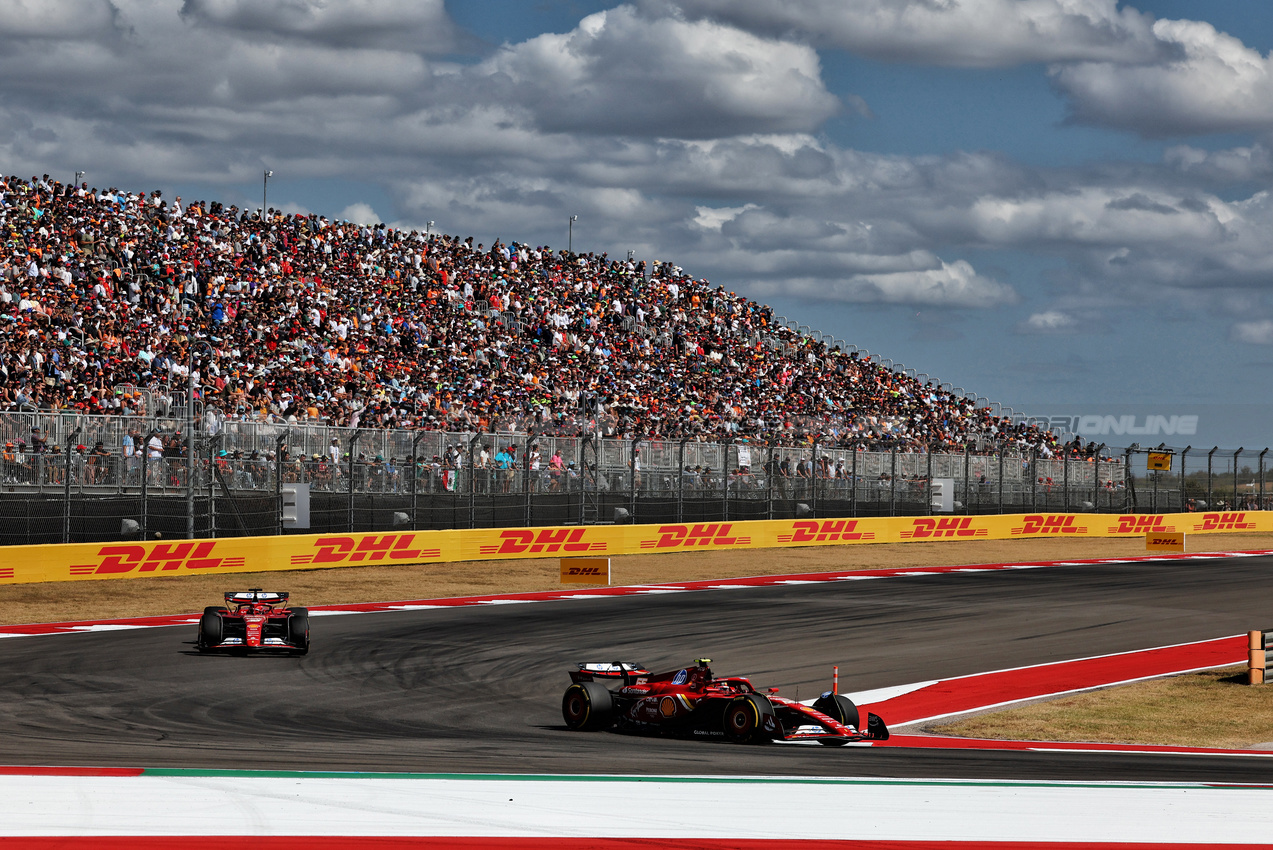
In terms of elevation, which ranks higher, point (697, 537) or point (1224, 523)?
point (697, 537)

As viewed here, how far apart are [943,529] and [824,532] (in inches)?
177

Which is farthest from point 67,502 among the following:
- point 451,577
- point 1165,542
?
point 1165,542

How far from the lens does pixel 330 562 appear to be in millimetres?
24953

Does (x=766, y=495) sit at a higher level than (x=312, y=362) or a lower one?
lower

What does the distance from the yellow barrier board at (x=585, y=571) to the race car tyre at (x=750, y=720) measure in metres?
10.6

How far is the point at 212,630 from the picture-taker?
15352 mm

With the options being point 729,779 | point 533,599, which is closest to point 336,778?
point 729,779

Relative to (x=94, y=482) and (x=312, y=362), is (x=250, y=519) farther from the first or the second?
(x=312, y=362)

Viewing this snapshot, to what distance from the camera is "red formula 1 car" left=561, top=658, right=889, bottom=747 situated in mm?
10758

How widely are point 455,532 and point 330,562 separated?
277 centimetres

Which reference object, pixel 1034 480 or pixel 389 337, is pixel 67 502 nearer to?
pixel 389 337

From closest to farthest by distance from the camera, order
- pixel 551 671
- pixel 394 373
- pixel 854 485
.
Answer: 1. pixel 551 671
2. pixel 854 485
3. pixel 394 373

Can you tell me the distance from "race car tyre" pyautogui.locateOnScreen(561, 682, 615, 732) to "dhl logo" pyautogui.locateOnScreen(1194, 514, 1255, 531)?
3587 cm

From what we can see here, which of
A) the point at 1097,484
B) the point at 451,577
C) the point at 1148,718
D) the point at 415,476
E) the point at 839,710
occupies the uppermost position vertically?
the point at 415,476
